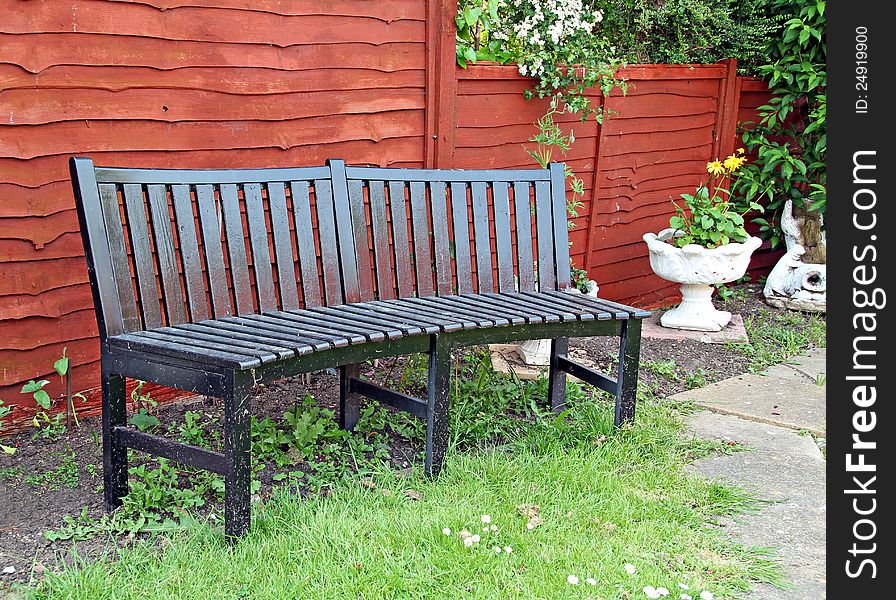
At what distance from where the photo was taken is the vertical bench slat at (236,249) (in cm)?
335

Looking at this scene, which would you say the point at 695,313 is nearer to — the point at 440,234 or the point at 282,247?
the point at 440,234

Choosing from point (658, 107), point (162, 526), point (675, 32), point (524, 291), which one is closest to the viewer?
point (162, 526)

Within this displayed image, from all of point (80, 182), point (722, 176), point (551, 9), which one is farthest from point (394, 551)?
point (722, 176)

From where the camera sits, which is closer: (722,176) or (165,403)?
(165,403)

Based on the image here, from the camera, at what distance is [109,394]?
2979 mm

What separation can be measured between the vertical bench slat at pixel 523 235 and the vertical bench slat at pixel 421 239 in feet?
1.34

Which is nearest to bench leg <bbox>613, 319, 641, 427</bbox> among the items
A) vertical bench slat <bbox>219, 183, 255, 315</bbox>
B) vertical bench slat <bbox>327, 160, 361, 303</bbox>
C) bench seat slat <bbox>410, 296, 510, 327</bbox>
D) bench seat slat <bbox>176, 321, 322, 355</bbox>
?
bench seat slat <bbox>410, 296, 510, 327</bbox>

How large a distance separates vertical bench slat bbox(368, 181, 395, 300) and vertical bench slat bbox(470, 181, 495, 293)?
A: 407mm

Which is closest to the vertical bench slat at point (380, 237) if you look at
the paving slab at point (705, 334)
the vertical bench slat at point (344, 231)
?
the vertical bench slat at point (344, 231)

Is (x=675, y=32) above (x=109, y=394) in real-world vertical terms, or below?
above

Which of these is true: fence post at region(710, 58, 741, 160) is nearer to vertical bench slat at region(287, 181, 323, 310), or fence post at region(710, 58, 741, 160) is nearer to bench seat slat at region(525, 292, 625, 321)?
bench seat slat at region(525, 292, 625, 321)

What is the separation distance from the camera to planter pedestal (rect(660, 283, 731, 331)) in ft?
18.8
